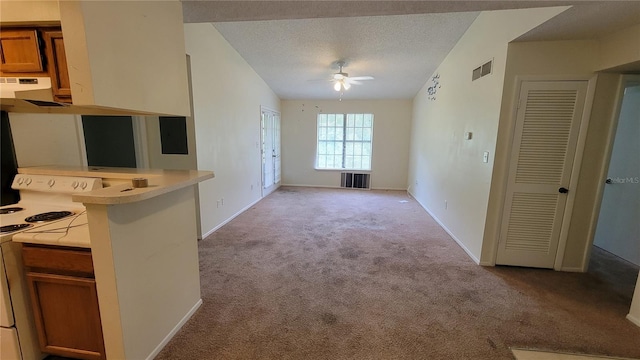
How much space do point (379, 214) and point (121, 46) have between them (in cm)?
437

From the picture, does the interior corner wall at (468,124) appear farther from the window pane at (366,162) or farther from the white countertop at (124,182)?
the white countertop at (124,182)

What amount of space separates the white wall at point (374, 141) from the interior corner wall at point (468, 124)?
1.85 m

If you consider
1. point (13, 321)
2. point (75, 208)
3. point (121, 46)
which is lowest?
point (13, 321)

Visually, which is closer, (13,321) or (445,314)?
(13,321)

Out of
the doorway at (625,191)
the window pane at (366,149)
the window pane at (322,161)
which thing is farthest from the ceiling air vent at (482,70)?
the window pane at (322,161)

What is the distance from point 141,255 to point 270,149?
5.08 m

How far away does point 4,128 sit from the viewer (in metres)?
1.90

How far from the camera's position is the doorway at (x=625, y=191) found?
10.1 feet

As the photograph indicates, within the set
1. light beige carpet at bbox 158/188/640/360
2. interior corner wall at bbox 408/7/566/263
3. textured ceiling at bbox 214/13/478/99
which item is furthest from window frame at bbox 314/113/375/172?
light beige carpet at bbox 158/188/640/360

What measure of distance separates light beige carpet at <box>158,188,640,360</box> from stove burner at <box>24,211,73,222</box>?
114 centimetres

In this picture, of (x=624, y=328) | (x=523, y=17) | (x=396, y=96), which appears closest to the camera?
(x=624, y=328)

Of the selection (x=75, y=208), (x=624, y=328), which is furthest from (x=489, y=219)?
(x=75, y=208)

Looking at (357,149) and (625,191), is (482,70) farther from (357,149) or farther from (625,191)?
(357,149)

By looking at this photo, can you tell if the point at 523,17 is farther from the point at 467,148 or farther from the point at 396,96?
the point at 396,96
